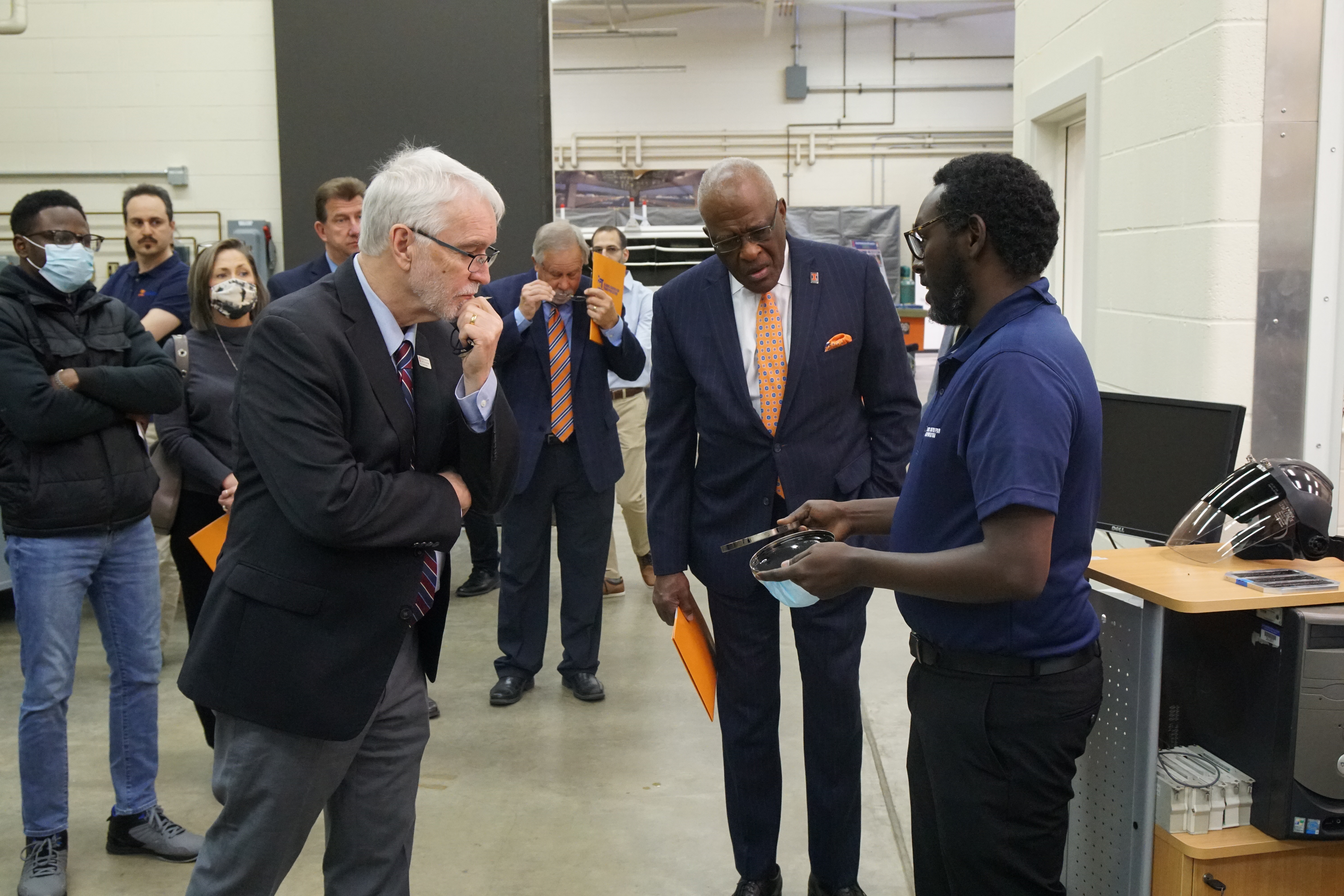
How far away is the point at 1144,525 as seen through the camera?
110 inches

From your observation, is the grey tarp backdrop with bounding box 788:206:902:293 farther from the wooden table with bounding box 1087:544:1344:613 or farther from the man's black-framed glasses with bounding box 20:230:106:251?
the wooden table with bounding box 1087:544:1344:613

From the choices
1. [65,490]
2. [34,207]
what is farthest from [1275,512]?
[34,207]

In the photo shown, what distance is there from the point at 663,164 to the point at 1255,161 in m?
12.7

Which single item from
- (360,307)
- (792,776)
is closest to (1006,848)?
(360,307)

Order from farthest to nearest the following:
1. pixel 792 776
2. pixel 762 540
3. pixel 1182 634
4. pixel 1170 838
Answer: pixel 792 776
pixel 762 540
pixel 1182 634
pixel 1170 838

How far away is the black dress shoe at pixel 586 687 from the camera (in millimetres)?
4320

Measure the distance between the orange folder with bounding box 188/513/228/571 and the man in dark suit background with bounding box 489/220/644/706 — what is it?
1392 mm

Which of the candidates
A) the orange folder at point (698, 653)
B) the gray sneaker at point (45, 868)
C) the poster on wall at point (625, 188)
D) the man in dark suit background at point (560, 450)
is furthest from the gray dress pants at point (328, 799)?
the poster on wall at point (625, 188)

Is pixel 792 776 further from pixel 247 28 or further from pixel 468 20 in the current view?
pixel 247 28

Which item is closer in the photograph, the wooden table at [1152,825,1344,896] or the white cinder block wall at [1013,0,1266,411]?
the wooden table at [1152,825,1344,896]

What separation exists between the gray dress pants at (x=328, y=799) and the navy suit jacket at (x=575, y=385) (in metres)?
2.13

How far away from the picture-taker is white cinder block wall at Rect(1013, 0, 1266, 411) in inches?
115

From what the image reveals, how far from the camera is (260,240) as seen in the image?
6.98 meters

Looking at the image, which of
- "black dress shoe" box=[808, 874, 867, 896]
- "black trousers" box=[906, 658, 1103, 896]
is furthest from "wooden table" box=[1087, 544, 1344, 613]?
"black dress shoe" box=[808, 874, 867, 896]
